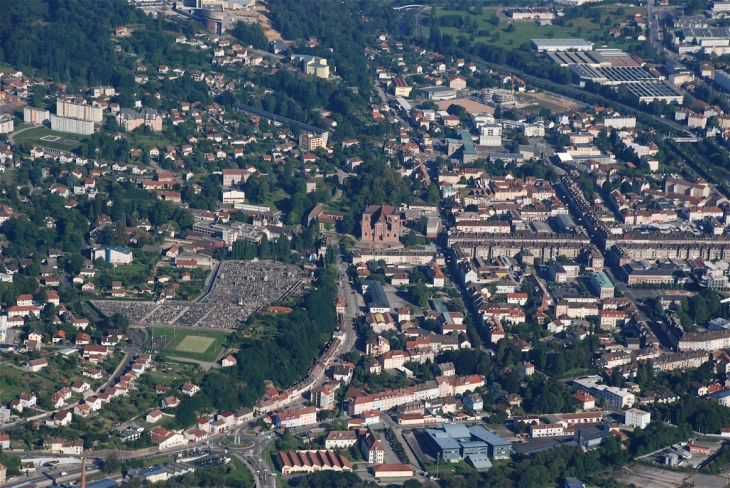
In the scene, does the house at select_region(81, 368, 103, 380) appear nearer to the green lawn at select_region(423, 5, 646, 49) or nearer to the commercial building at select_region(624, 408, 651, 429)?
the commercial building at select_region(624, 408, 651, 429)

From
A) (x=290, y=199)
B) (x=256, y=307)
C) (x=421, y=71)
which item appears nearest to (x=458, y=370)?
(x=256, y=307)

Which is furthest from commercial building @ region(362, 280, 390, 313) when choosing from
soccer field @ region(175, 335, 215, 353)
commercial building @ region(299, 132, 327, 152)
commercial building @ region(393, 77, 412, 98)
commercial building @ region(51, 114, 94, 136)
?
commercial building @ region(393, 77, 412, 98)

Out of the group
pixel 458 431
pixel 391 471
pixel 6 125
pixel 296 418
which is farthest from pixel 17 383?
pixel 6 125

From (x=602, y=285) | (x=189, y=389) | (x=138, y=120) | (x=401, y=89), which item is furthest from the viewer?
(x=401, y=89)

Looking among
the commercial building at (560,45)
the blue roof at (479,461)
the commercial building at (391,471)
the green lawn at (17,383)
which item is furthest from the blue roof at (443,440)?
the commercial building at (560,45)

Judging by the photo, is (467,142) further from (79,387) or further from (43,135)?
(79,387)

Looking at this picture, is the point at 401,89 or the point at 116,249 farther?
the point at 401,89

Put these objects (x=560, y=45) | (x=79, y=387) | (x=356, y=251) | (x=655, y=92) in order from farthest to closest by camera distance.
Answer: (x=560, y=45)
(x=655, y=92)
(x=356, y=251)
(x=79, y=387)
